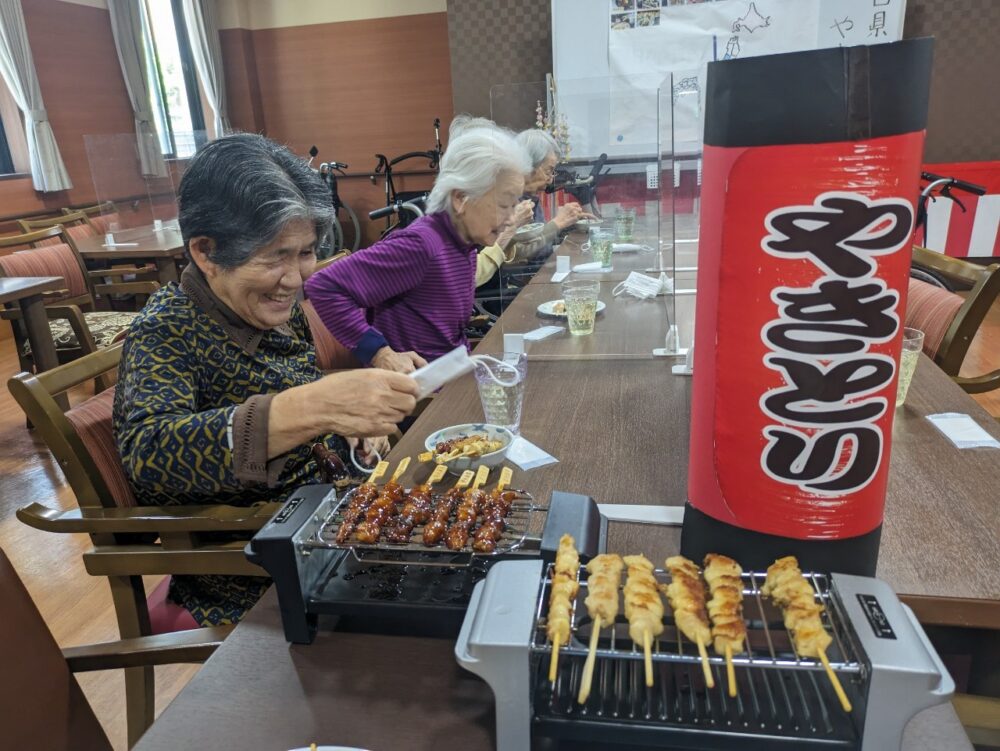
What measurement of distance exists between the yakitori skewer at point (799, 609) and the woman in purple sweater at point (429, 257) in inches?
57.6

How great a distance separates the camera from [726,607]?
0.56 meters

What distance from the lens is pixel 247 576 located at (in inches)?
50.8

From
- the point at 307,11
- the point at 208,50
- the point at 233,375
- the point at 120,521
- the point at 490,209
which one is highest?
the point at 307,11

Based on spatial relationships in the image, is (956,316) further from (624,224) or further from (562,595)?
(562,595)

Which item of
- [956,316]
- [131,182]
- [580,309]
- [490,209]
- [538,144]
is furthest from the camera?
[131,182]

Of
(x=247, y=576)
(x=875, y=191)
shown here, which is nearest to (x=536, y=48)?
(x=247, y=576)

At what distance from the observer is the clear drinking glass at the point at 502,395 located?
1253 millimetres

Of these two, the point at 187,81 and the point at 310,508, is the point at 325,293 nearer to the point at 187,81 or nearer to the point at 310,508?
the point at 310,508

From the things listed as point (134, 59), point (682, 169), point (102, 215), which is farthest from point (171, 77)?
point (682, 169)

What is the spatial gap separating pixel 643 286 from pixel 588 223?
0.95 feet

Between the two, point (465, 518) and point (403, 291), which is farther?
point (403, 291)

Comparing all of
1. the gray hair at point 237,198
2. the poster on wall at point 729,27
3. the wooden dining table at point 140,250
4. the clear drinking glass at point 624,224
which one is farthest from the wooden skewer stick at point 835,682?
the wooden dining table at point 140,250

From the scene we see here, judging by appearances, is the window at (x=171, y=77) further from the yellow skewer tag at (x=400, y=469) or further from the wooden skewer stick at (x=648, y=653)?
the wooden skewer stick at (x=648, y=653)

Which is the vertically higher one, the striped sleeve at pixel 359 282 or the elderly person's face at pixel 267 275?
the elderly person's face at pixel 267 275
